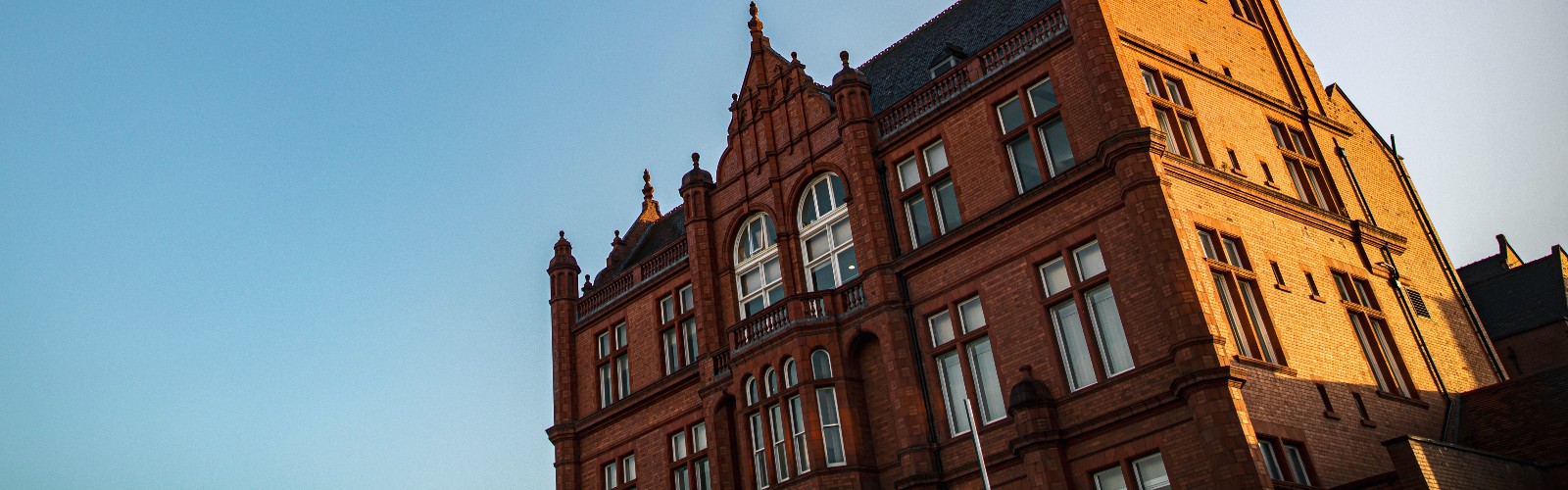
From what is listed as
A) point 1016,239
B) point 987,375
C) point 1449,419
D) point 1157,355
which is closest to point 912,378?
point 987,375

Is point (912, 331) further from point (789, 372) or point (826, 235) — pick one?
point (826, 235)

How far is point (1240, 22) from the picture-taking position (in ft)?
107

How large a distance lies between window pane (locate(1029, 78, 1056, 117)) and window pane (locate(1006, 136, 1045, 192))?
0.71 meters

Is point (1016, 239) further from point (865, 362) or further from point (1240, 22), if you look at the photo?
point (1240, 22)

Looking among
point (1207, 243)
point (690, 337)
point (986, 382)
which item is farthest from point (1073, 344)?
point (690, 337)

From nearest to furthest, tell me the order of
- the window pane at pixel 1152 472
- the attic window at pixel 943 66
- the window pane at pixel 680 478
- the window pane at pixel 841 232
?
the window pane at pixel 1152 472 → the window pane at pixel 841 232 → the attic window at pixel 943 66 → the window pane at pixel 680 478

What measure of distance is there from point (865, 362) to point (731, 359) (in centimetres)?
365

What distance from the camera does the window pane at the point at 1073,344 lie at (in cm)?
2472

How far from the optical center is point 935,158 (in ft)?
96.4

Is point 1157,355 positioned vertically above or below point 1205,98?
below

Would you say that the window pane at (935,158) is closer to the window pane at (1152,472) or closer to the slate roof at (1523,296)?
the window pane at (1152,472)

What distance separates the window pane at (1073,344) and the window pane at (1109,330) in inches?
12.8

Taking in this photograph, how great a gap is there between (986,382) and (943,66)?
345 inches

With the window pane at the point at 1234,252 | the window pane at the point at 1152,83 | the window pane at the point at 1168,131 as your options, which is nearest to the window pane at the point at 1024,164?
the window pane at the point at 1168,131
